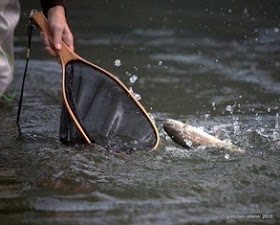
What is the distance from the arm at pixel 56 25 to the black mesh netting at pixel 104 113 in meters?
0.13

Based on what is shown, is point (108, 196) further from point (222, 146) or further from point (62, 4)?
point (62, 4)

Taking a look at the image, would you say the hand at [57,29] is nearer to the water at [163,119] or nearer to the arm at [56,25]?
the arm at [56,25]

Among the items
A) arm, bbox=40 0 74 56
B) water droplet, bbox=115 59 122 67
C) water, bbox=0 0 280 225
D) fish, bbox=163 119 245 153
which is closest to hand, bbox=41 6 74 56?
arm, bbox=40 0 74 56

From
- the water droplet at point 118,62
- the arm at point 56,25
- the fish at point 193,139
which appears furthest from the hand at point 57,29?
the water droplet at point 118,62

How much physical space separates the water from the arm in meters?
0.56

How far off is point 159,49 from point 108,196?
9.57 ft

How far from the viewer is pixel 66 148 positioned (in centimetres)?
327

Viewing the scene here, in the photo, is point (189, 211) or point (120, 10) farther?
point (120, 10)

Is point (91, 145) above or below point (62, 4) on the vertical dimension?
below

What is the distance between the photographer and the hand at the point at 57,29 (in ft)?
10.6

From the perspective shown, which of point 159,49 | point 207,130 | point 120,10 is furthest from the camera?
point 120,10

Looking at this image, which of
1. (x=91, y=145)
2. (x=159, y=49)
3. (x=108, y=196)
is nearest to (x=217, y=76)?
(x=159, y=49)

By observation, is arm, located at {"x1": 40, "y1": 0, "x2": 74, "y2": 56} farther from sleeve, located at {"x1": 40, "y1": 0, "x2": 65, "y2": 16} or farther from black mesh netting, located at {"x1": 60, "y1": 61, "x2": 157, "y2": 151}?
black mesh netting, located at {"x1": 60, "y1": 61, "x2": 157, "y2": 151}

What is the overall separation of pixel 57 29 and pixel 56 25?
0.02 metres
